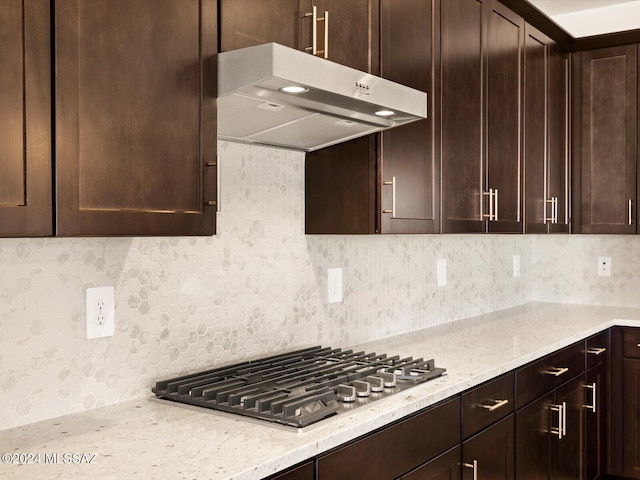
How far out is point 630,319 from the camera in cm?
349

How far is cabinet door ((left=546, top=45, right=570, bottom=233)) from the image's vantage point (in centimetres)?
364

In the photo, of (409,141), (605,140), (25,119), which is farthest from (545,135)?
(25,119)

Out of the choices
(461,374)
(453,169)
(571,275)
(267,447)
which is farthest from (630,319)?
(267,447)

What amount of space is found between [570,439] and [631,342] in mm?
736

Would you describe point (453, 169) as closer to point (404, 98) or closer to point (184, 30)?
point (404, 98)

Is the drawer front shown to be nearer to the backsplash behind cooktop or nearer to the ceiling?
the backsplash behind cooktop

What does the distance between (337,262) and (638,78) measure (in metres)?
2.31

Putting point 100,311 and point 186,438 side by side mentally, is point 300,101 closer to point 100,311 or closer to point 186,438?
point 100,311

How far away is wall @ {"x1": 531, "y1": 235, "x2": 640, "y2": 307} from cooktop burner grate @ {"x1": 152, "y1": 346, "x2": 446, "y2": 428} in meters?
2.43

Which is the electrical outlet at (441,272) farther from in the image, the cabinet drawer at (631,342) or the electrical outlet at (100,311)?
the electrical outlet at (100,311)

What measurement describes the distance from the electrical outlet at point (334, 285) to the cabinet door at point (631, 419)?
1811 millimetres

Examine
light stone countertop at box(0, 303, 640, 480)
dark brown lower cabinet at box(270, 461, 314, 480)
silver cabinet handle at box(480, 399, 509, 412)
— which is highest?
light stone countertop at box(0, 303, 640, 480)

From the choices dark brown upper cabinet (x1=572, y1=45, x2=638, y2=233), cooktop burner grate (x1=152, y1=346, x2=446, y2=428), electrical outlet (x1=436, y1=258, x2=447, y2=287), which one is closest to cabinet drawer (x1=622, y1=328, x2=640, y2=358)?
dark brown upper cabinet (x1=572, y1=45, x2=638, y2=233)

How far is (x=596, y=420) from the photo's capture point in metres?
3.42
